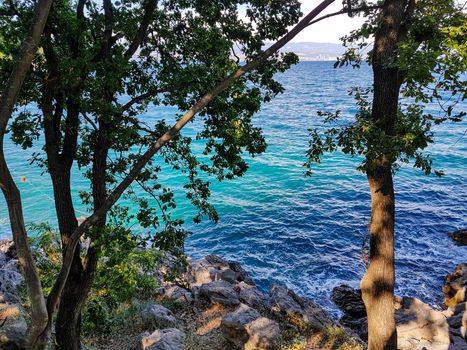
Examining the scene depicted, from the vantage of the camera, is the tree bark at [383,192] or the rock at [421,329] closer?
the tree bark at [383,192]

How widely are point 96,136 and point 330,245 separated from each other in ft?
52.2

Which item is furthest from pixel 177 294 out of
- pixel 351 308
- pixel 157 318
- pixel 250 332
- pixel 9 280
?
pixel 351 308

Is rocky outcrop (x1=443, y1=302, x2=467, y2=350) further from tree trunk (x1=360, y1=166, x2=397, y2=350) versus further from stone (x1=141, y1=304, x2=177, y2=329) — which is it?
stone (x1=141, y1=304, x2=177, y2=329)

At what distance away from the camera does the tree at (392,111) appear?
637 cm

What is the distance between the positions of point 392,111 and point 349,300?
11.6 metres

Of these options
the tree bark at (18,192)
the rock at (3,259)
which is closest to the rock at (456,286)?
the tree bark at (18,192)

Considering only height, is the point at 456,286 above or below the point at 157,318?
below

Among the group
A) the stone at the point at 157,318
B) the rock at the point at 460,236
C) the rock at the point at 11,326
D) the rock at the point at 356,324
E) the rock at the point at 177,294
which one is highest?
the rock at the point at 11,326

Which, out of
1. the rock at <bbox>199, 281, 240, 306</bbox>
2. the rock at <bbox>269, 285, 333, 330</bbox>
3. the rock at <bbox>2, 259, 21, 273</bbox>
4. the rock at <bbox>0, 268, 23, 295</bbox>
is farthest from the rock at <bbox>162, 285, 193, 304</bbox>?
the rock at <bbox>2, 259, 21, 273</bbox>

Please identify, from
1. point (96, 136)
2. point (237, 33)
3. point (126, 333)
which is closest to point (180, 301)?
point (126, 333)

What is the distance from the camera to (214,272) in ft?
57.0

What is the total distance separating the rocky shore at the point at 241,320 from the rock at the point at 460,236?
170 inches

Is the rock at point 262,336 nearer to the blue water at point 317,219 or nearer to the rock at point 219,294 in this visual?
the rock at point 219,294

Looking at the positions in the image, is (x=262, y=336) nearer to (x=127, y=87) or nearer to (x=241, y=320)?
(x=241, y=320)
